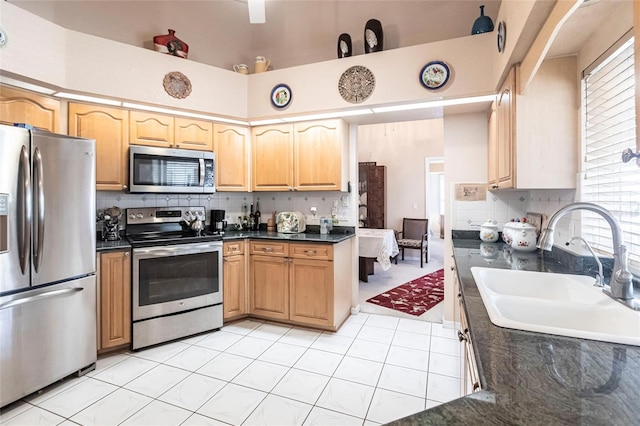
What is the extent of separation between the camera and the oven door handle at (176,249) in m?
2.53

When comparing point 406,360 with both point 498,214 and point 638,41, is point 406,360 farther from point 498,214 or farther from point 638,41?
point 638,41

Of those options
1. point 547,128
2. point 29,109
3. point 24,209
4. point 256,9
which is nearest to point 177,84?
point 29,109

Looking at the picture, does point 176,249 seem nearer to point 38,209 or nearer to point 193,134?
point 38,209

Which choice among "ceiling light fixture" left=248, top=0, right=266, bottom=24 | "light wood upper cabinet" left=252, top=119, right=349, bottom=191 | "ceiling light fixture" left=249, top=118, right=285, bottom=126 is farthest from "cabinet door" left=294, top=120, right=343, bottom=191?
"ceiling light fixture" left=248, top=0, right=266, bottom=24

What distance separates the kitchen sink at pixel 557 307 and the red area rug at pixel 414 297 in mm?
1962

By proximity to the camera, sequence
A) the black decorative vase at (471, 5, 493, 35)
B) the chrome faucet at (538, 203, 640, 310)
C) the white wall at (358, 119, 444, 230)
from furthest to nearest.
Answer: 1. the white wall at (358, 119, 444, 230)
2. the black decorative vase at (471, 5, 493, 35)
3. the chrome faucet at (538, 203, 640, 310)

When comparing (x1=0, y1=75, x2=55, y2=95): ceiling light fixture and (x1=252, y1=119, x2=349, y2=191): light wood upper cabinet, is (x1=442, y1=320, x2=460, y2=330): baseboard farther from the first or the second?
(x1=0, y1=75, x2=55, y2=95): ceiling light fixture

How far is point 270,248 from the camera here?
120 inches

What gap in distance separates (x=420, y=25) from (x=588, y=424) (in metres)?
3.28

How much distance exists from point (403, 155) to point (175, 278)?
571 cm

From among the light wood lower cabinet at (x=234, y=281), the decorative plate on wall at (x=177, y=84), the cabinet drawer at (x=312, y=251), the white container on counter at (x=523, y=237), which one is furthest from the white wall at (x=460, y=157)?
the decorative plate on wall at (x=177, y=84)

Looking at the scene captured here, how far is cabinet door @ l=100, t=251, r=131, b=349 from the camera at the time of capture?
7.83 feet

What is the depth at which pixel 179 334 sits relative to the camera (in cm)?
270

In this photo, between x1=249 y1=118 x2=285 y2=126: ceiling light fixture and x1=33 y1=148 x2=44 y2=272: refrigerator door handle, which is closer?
x1=33 y1=148 x2=44 y2=272: refrigerator door handle
